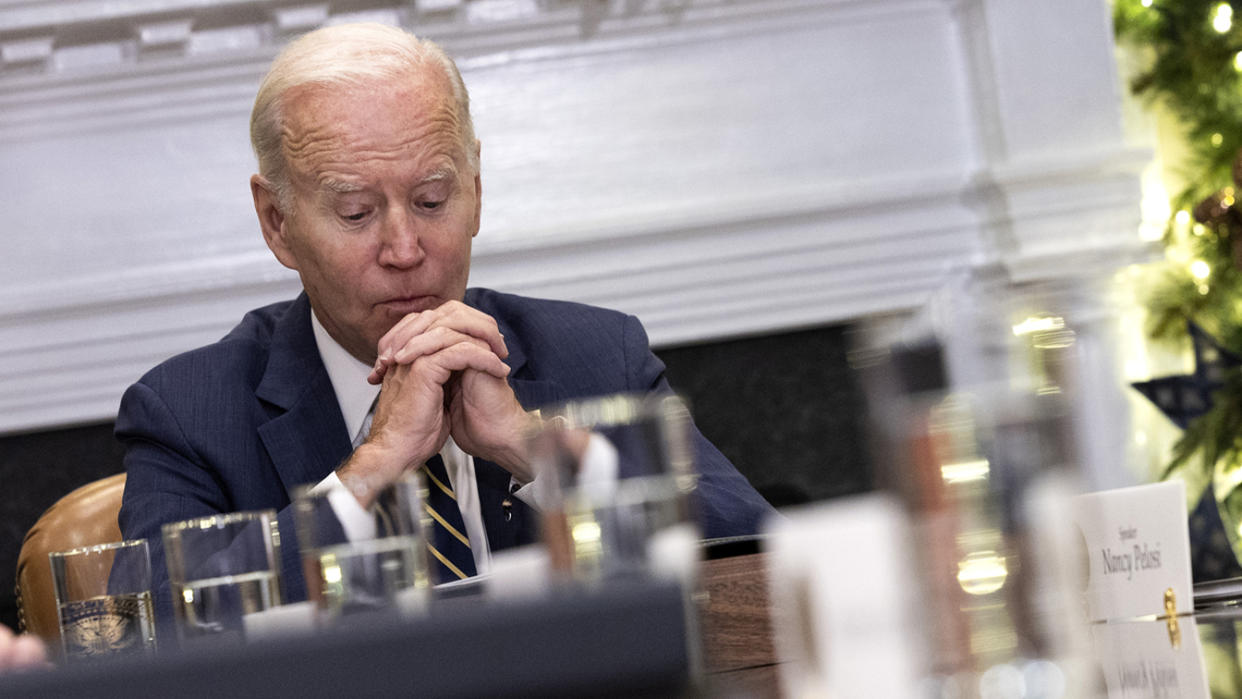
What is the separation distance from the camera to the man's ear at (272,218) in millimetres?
1714

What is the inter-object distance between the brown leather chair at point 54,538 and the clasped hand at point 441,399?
1.57 ft

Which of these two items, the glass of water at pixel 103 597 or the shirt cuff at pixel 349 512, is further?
the glass of water at pixel 103 597

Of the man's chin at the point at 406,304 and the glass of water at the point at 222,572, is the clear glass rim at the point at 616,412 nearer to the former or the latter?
the glass of water at the point at 222,572

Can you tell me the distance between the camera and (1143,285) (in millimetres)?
2684

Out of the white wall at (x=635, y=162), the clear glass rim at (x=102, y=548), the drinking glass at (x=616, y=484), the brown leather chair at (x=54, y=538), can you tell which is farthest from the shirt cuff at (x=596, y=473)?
the white wall at (x=635, y=162)

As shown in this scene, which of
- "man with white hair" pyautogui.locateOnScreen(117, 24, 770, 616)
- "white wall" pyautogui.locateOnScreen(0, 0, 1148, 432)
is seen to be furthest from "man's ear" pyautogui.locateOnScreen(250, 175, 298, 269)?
"white wall" pyautogui.locateOnScreen(0, 0, 1148, 432)

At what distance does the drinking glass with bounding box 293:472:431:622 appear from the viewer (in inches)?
22.5

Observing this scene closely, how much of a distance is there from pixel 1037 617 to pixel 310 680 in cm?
27

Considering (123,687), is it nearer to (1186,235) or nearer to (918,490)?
(918,490)

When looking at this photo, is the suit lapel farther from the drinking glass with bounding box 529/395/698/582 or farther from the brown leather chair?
the drinking glass with bounding box 529/395/698/582

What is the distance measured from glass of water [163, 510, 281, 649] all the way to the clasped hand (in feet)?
2.01

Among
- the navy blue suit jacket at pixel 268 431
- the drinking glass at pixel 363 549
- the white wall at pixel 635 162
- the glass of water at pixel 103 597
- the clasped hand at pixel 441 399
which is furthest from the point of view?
the white wall at pixel 635 162

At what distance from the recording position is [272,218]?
1.74 m

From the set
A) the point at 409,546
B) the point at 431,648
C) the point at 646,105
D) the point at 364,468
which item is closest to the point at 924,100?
the point at 646,105
